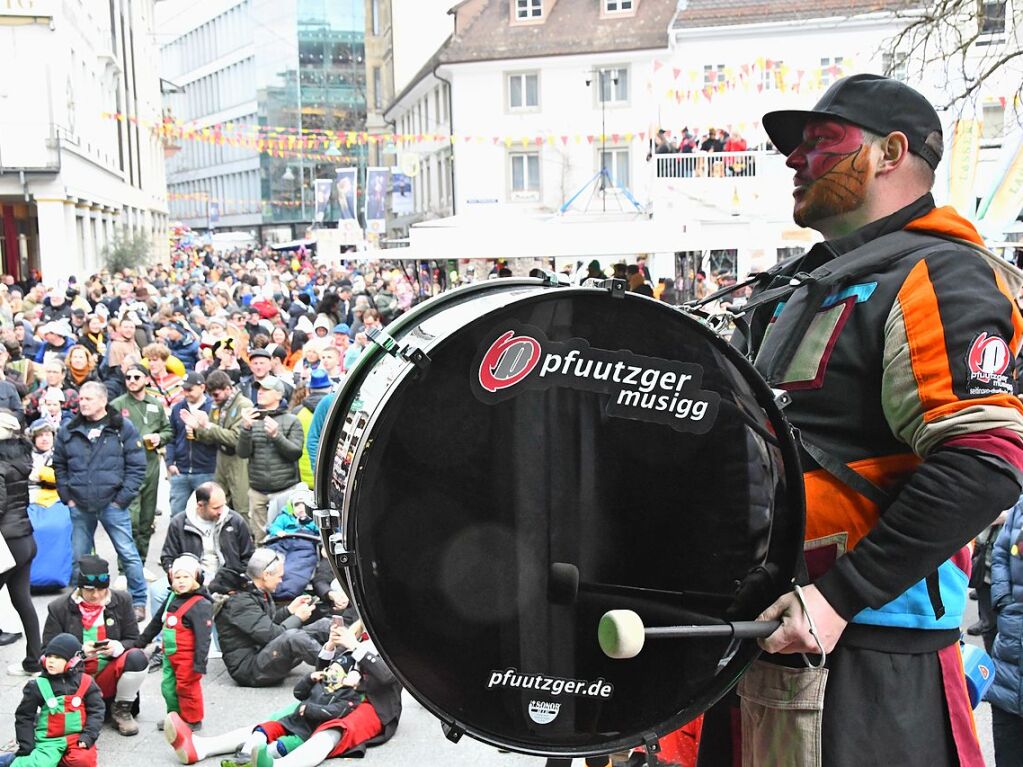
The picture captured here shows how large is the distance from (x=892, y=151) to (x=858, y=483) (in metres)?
0.71

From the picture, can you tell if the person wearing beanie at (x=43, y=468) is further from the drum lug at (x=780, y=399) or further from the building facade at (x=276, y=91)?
the building facade at (x=276, y=91)

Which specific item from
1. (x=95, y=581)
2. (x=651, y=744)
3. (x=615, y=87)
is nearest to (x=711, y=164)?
(x=615, y=87)

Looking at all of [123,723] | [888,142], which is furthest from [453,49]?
[888,142]

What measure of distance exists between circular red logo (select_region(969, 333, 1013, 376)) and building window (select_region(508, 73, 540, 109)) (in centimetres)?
3884

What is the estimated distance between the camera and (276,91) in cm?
8650

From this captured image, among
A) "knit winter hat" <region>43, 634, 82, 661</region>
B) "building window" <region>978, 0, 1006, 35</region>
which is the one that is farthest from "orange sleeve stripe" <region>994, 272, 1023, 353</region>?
"building window" <region>978, 0, 1006, 35</region>

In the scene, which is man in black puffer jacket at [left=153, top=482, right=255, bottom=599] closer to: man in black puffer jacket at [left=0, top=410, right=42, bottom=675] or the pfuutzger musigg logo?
man in black puffer jacket at [left=0, top=410, right=42, bottom=675]

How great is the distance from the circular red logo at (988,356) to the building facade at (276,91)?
79.9 m

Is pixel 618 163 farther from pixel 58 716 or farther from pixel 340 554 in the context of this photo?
pixel 340 554

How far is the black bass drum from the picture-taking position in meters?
2.04

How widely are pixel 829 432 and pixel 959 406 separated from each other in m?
0.31

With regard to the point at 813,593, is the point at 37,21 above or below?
above

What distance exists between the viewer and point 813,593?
7.34ft

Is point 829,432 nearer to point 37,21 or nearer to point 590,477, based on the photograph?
point 590,477
